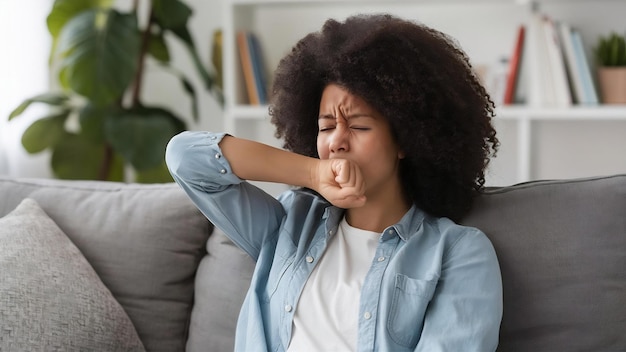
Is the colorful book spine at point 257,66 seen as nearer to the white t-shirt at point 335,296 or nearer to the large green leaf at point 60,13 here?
the large green leaf at point 60,13

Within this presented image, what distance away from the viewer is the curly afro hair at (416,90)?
4.91ft

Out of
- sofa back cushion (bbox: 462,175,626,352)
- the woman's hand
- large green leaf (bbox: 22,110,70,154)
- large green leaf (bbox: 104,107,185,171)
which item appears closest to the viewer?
the woman's hand

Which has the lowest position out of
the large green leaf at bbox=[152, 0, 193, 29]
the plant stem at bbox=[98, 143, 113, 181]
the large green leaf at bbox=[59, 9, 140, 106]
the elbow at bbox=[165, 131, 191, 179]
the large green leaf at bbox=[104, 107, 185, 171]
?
the plant stem at bbox=[98, 143, 113, 181]

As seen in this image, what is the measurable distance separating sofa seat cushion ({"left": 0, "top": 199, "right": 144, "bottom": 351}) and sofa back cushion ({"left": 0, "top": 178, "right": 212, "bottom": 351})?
54mm

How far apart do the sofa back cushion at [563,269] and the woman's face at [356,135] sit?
9.3 inches

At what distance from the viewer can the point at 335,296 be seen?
154cm

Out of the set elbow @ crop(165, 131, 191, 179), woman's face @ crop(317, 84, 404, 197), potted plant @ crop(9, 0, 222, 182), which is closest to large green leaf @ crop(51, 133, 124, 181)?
potted plant @ crop(9, 0, 222, 182)

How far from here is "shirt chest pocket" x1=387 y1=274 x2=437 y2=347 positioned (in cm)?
147

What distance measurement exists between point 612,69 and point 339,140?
70.7 inches

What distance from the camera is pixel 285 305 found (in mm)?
1554

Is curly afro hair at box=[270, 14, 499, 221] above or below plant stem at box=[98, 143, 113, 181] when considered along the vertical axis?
above

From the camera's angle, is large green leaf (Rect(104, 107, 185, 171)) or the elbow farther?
large green leaf (Rect(104, 107, 185, 171))

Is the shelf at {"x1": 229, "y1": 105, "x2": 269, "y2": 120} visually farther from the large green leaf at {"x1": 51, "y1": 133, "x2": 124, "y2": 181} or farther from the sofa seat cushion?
the sofa seat cushion

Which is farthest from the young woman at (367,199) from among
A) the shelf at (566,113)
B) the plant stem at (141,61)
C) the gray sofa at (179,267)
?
the plant stem at (141,61)
